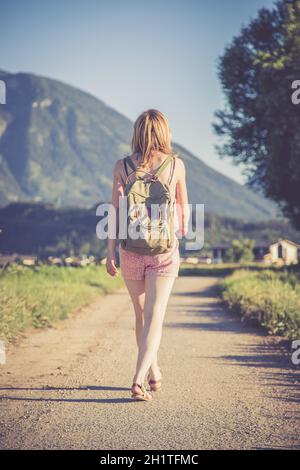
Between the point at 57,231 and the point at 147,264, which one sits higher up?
the point at 57,231

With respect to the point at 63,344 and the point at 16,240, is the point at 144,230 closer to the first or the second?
the point at 63,344

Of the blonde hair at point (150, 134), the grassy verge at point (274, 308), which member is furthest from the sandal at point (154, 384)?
the grassy verge at point (274, 308)

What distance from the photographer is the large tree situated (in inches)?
894

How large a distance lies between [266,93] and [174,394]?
1890cm

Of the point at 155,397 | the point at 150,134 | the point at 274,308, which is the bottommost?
the point at 155,397

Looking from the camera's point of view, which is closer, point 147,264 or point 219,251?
point 147,264

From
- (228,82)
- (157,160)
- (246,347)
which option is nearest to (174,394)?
(157,160)

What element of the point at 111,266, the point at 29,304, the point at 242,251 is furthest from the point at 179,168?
the point at 242,251

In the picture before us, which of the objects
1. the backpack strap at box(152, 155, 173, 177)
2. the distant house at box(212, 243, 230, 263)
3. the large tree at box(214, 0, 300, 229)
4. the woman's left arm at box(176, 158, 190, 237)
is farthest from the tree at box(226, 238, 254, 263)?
the backpack strap at box(152, 155, 173, 177)

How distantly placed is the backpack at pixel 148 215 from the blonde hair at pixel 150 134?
0.18 metres

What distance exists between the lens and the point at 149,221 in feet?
18.3

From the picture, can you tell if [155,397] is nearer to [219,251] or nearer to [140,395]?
[140,395]

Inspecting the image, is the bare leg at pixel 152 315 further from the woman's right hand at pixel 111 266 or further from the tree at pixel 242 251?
the tree at pixel 242 251

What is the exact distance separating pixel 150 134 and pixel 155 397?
7.12ft
